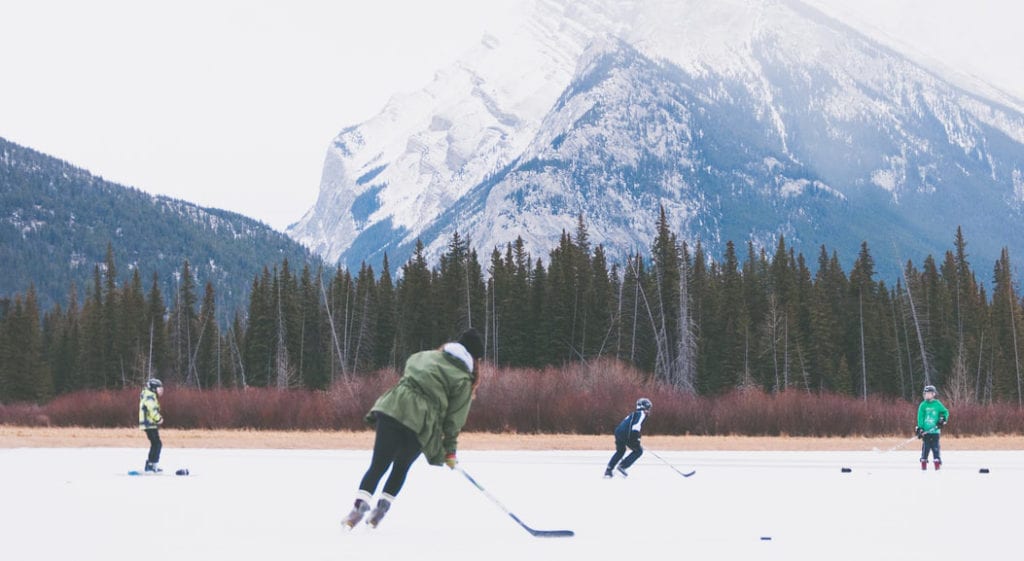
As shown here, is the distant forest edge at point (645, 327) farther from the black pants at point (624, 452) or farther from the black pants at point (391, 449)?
the black pants at point (391, 449)

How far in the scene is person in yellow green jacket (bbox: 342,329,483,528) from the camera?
36.6ft

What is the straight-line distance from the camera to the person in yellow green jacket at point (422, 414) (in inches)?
439

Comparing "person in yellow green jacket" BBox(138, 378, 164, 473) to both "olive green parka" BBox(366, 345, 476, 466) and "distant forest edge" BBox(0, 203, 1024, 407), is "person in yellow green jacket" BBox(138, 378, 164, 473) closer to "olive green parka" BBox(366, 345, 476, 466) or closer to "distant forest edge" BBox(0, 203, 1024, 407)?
"olive green parka" BBox(366, 345, 476, 466)

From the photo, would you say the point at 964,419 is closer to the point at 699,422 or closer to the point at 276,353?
the point at 699,422

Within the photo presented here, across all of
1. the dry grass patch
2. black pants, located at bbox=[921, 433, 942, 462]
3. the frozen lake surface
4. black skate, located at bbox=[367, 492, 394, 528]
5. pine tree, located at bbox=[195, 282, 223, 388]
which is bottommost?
the frozen lake surface

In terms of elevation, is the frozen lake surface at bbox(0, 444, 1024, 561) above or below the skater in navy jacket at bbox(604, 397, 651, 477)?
below

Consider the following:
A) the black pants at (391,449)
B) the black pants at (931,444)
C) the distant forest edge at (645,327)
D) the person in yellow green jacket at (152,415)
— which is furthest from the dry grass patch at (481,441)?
the distant forest edge at (645,327)

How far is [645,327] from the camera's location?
314 feet

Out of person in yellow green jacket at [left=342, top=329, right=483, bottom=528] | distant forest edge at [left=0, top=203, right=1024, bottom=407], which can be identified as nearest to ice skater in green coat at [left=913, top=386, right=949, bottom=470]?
person in yellow green jacket at [left=342, top=329, right=483, bottom=528]

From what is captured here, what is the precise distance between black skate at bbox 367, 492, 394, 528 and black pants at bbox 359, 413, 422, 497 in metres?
0.09

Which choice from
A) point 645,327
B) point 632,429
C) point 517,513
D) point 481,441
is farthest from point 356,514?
point 645,327

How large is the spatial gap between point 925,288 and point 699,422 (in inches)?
2803

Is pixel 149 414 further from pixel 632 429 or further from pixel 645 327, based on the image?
pixel 645 327

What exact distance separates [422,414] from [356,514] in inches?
51.0
